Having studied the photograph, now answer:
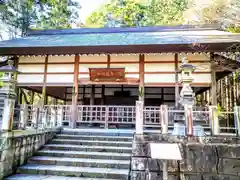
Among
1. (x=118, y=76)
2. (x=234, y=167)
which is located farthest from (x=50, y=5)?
(x=234, y=167)

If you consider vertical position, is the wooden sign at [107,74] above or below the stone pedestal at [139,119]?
above

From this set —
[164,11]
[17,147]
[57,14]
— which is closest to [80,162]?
[17,147]

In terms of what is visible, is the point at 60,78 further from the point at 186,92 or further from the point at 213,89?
the point at 213,89

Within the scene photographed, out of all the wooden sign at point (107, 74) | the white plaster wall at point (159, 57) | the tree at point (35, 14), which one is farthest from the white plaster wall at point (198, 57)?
the tree at point (35, 14)

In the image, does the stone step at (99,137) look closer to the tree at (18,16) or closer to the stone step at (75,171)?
the stone step at (75,171)

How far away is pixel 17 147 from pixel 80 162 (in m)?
1.63

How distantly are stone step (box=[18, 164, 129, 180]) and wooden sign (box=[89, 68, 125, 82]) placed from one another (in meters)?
4.26

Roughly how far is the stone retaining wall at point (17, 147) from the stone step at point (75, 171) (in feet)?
0.89

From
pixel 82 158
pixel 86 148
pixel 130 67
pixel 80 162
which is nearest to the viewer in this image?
pixel 80 162

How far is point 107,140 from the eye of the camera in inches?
239

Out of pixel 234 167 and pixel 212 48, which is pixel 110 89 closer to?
pixel 212 48

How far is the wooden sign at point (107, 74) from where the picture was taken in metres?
8.23

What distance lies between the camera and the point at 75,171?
460 centimetres

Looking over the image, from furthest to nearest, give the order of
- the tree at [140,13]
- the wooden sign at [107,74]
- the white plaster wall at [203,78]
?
the tree at [140,13], the wooden sign at [107,74], the white plaster wall at [203,78]
